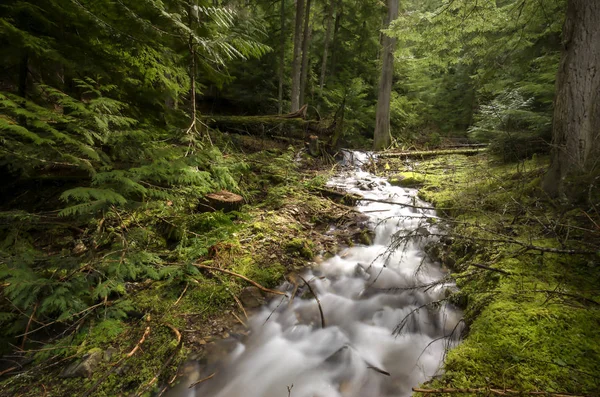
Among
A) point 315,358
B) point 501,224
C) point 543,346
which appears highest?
point 501,224

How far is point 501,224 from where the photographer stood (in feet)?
10.3

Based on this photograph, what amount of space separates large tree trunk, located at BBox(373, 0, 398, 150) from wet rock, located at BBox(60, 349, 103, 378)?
1091cm

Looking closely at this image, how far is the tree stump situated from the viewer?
4146 mm

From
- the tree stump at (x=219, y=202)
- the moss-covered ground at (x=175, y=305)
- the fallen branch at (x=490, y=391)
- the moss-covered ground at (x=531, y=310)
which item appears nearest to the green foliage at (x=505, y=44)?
the moss-covered ground at (x=531, y=310)

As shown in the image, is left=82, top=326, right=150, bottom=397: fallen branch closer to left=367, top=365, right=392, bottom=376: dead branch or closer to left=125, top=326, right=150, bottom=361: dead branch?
left=125, top=326, right=150, bottom=361: dead branch

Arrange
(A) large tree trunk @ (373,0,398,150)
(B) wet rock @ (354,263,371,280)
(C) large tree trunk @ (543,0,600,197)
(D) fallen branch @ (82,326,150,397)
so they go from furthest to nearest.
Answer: (A) large tree trunk @ (373,0,398,150) < (B) wet rock @ (354,263,371,280) < (C) large tree trunk @ (543,0,600,197) < (D) fallen branch @ (82,326,150,397)

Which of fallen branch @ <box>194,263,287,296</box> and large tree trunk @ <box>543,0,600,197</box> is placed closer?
fallen branch @ <box>194,263,287,296</box>

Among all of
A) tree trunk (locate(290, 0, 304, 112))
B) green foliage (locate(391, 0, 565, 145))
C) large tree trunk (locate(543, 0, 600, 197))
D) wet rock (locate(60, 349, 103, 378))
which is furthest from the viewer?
tree trunk (locate(290, 0, 304, 112))

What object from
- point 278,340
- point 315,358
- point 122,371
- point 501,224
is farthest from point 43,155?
point 501,224

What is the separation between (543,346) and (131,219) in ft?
14.9

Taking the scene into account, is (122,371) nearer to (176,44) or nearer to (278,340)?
(278,340)

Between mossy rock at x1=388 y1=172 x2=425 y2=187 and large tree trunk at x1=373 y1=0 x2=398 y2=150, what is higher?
large tree trunk at x1=373 y1=0 x2=398 y2=150

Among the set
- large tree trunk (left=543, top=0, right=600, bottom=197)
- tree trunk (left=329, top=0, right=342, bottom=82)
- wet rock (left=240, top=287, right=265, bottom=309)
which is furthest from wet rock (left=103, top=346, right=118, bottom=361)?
tree trunk (left=329, top=0, right=342, bottom=82)

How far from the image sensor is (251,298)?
3.28m
